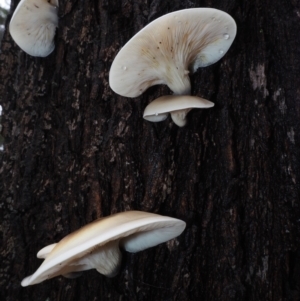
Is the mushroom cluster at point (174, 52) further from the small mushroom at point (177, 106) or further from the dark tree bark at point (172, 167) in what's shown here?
the dark tree bark at point (172, 167)

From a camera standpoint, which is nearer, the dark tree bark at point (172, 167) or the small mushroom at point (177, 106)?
the small mushroom at point (177, 106)

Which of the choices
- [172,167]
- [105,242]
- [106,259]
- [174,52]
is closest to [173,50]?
[174,52]

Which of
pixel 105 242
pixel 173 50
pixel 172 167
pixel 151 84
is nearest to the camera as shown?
pixel 105 242

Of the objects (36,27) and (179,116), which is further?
(36,27)

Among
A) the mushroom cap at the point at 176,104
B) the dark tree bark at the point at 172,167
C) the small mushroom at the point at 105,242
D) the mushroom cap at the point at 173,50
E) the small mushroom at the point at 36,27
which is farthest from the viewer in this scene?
the small mushroom at the point at 36,27

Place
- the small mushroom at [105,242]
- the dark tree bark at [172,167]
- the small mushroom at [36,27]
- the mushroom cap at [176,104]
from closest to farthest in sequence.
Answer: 1. the small mushroom at [105,242]
2. the mushroom cap at [176,104]
3. the dark tree bark at [172,167]
4. the small mushroom at [36,27]

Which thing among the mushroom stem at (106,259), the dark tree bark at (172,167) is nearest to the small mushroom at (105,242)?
the mushroom stem at (106,259)

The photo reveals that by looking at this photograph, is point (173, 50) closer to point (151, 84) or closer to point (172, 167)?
point (151, 84)
